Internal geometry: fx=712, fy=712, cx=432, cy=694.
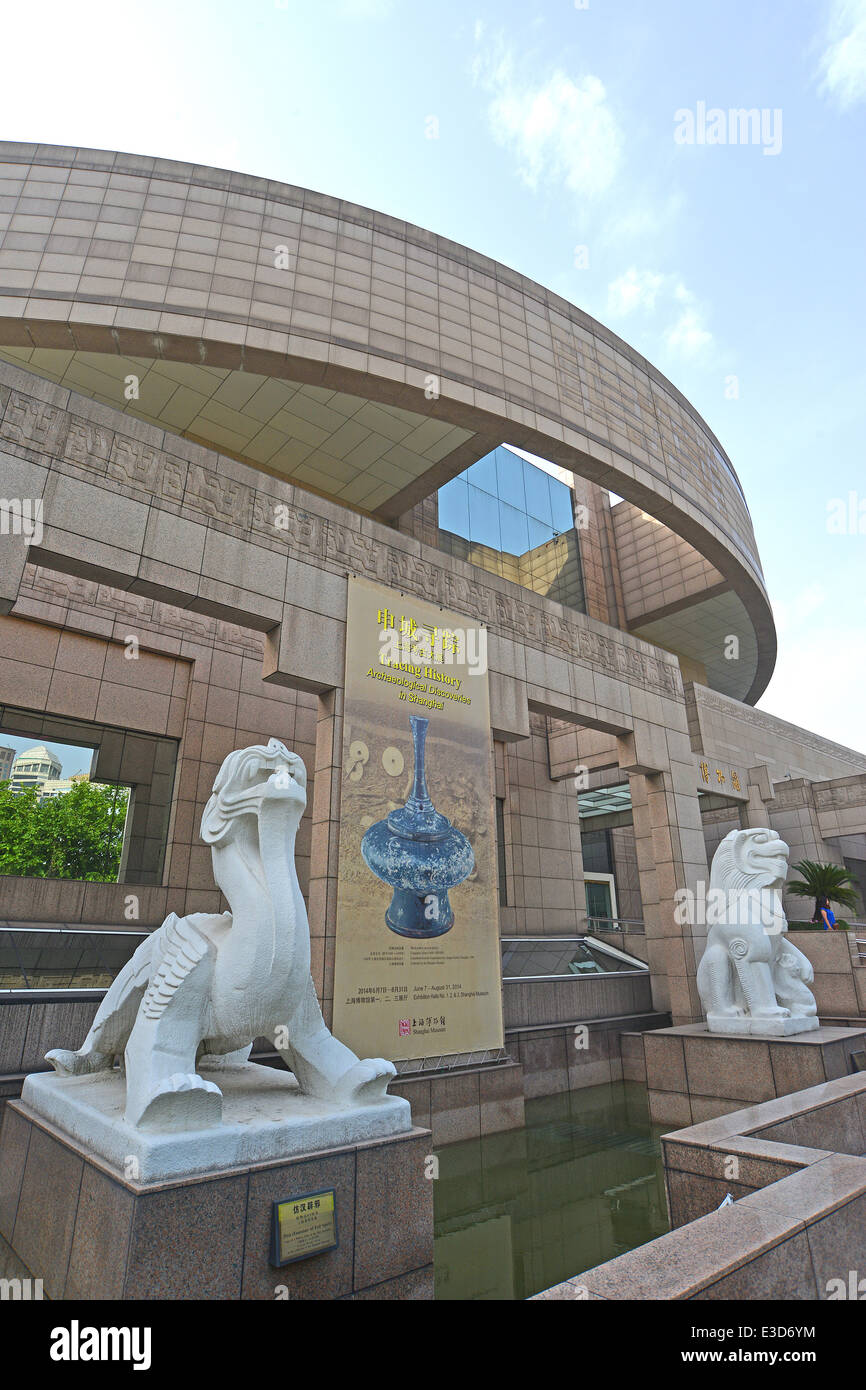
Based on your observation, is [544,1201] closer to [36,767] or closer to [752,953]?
[752,953]

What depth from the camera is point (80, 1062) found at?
14.9 feet

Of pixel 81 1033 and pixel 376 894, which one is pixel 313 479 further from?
pixel 81 1033

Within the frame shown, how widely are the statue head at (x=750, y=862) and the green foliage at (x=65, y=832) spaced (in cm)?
952

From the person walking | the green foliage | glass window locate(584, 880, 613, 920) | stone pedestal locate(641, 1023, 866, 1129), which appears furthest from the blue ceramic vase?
glass window locate(584, 880, 613, 920)

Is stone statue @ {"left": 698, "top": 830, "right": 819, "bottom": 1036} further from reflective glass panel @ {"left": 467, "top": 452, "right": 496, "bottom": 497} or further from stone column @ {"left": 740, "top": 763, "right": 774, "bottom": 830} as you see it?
stone column @ {"left": 740, "top": 763, "right": 774, "bottom": 830}

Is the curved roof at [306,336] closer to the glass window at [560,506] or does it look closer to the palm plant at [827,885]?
the glass window at [560,506]

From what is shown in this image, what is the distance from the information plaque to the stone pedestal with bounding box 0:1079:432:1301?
0.04 meters

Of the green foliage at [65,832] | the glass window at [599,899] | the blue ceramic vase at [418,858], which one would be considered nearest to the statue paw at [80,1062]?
the blue ceramic vase at [418,858]

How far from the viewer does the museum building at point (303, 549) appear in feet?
24.2

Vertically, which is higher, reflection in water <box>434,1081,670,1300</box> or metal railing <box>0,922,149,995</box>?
metal railing <box>0,922,149,995</box>

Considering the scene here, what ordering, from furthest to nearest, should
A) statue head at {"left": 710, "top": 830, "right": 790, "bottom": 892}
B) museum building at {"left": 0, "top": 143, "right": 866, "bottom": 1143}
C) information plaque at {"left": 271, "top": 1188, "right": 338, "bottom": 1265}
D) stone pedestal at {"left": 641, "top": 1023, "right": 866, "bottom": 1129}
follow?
statue head at {"left": 710, "top": 830, "right": 790, "bottom": 892}
museum building at {"left": 0, "top": 143, "right": 866, "bottom": 1143}
stone pedestal at {"left": 641, "top": 1023, "right": 866, "bottom": 1129}
information plaque at {"left": 271, "top": 1188, "right": 338, "bottom": 1265}

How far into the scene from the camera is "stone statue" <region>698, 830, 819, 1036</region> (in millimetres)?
7895

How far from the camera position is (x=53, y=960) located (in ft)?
23.6

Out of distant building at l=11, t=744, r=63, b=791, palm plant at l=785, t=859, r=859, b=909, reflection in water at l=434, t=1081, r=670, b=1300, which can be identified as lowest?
reflection in water at l=434, t=1081, r=670, b=1300
